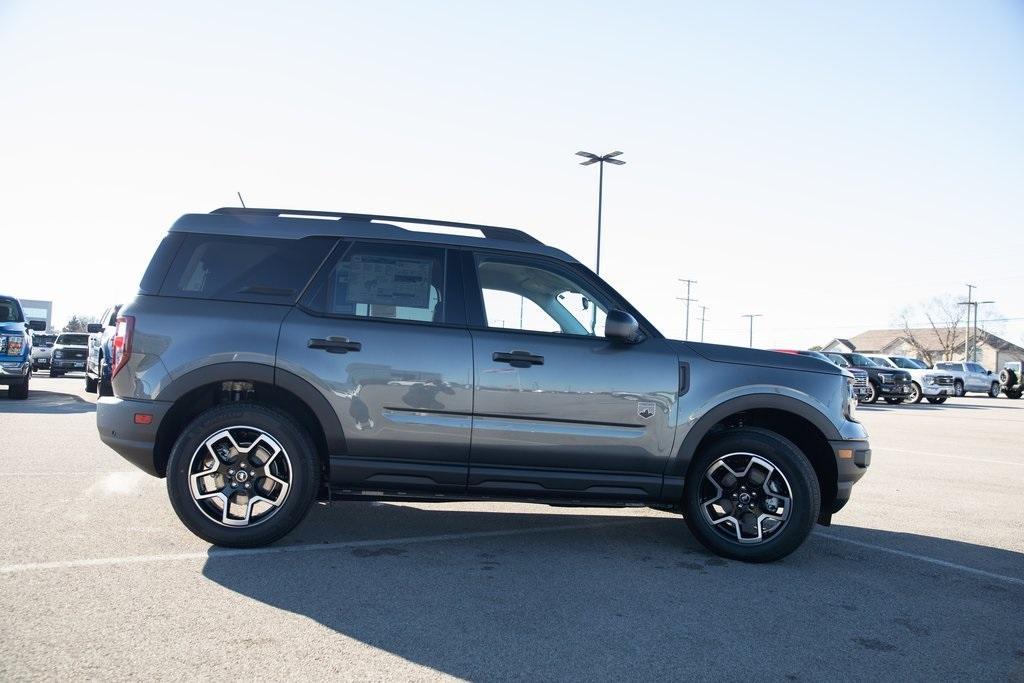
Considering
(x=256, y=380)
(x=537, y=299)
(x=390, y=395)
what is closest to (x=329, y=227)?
(x=256, y=380)

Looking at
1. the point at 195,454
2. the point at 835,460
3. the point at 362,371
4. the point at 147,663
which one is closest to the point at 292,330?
the point at 362,371

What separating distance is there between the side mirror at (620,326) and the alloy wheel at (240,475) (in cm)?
206

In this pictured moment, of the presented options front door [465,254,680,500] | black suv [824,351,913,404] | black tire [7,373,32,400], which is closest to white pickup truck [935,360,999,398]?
black suv [824,351,913,404]

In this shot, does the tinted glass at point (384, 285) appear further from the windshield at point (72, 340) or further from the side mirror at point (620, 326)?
the windshield at point (72, 340)

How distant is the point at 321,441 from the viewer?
A: 5.07 metres

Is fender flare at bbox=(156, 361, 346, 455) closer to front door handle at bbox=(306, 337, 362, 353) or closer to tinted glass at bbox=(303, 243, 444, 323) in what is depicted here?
front door handle at bbox=(306, 337, 362, 353)

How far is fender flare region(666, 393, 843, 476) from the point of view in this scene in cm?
507

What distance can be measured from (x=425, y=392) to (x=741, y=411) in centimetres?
200

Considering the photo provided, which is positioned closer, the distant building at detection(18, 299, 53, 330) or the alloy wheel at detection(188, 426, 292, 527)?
the alloy wheel at detection(188, 426, 292, 527)

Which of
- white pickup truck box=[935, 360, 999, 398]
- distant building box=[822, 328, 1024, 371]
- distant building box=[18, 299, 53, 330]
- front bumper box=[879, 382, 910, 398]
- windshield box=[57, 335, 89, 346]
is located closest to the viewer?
windshield box=[57, 335, 89, 346]

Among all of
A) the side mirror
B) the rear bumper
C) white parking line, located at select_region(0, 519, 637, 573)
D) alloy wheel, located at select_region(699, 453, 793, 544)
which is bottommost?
white parking line, located at select_region(0, 519, 637, 573)

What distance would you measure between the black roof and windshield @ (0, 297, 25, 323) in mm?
11925

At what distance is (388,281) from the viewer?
17.0 ft

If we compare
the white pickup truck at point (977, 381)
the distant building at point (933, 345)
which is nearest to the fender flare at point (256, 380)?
the white pickup truck at point (977, 381)
